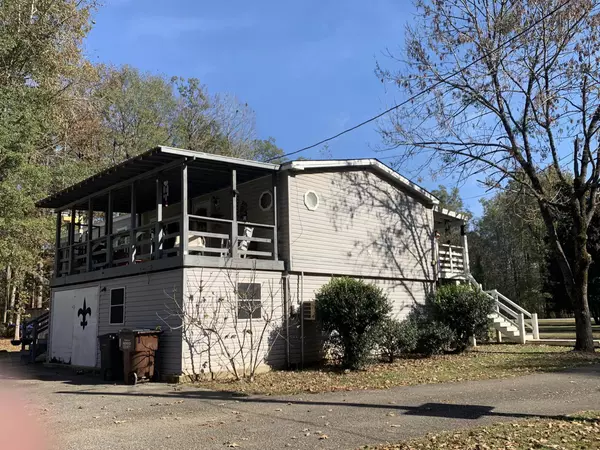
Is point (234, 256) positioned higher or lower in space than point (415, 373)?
higher

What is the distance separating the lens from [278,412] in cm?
806

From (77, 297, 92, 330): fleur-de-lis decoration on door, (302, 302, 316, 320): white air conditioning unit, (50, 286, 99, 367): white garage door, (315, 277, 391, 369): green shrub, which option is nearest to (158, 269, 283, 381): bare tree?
(302, 302, 316, 320): white air conditioning unit

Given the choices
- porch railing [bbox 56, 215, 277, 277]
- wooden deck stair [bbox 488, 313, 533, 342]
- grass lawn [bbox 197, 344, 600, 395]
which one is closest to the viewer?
grass lawn [bbox 197, 344, 600, 395]

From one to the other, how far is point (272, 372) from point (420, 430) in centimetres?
651

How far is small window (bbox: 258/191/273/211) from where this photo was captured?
14480 mm

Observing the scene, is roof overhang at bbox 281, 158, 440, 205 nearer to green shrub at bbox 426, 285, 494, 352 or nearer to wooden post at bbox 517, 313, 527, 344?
green shrub at bbox 426, 285, 494, 352

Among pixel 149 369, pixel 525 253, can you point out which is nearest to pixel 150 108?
pixel 149 369

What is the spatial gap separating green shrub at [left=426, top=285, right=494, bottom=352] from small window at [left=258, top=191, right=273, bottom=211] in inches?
259

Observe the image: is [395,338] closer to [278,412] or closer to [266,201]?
[266,201]

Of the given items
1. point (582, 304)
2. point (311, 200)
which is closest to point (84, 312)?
point (311, 200)

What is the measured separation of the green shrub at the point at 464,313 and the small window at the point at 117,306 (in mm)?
9547

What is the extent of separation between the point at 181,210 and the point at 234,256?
1749mm

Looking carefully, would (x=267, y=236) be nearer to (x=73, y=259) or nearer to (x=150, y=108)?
(x=73, y=259)

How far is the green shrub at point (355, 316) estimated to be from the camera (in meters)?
12.6
